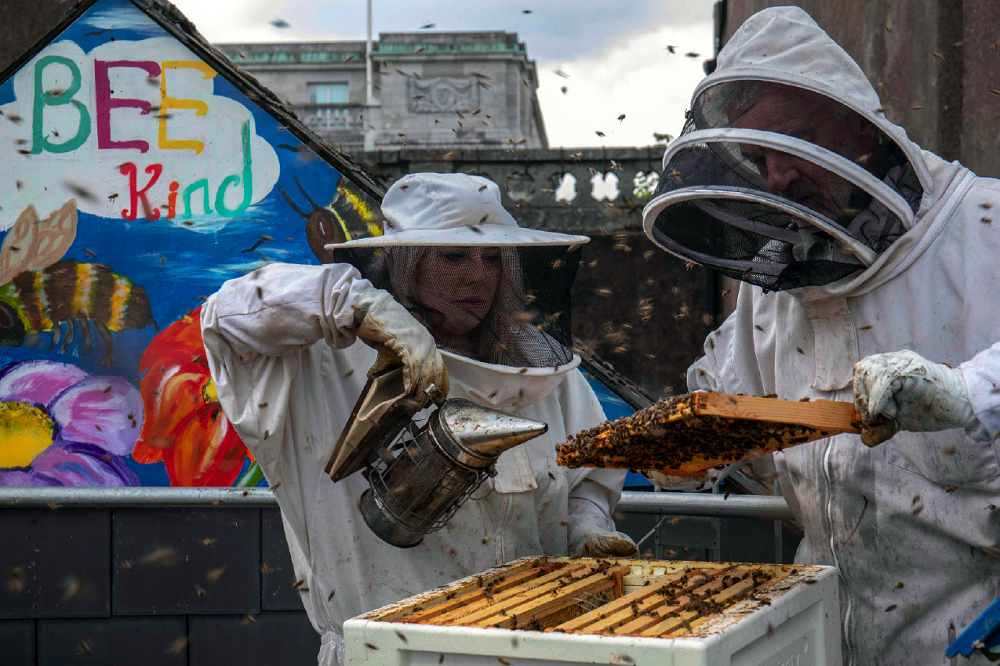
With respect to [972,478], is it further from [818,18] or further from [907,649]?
[818,18]

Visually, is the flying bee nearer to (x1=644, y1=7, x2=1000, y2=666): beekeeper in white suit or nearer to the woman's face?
the woman's face

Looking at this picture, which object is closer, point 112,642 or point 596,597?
point 596,597

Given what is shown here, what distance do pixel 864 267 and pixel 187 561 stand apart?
2.98 metres

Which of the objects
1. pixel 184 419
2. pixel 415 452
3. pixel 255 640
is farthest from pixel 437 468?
pixel 184 419

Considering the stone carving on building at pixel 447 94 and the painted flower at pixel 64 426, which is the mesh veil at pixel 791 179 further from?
the stone carving on building at pixel 447 94

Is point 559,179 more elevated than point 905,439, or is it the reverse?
point 559,179

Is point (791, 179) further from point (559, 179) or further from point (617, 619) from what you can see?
point (559, 179)

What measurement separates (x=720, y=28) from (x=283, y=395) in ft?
24.3

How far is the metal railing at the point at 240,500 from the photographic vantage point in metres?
3.12

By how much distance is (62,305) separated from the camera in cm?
486

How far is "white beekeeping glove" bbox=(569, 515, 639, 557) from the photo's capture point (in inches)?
104

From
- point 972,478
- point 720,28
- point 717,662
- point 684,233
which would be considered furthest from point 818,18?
point 717,662

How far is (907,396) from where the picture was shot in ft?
6.40

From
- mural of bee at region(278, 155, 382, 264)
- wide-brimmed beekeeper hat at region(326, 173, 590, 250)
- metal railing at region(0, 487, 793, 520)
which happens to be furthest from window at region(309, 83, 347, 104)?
wide-brimmed beekeeper hat at region(326, 173, 590, 250)
